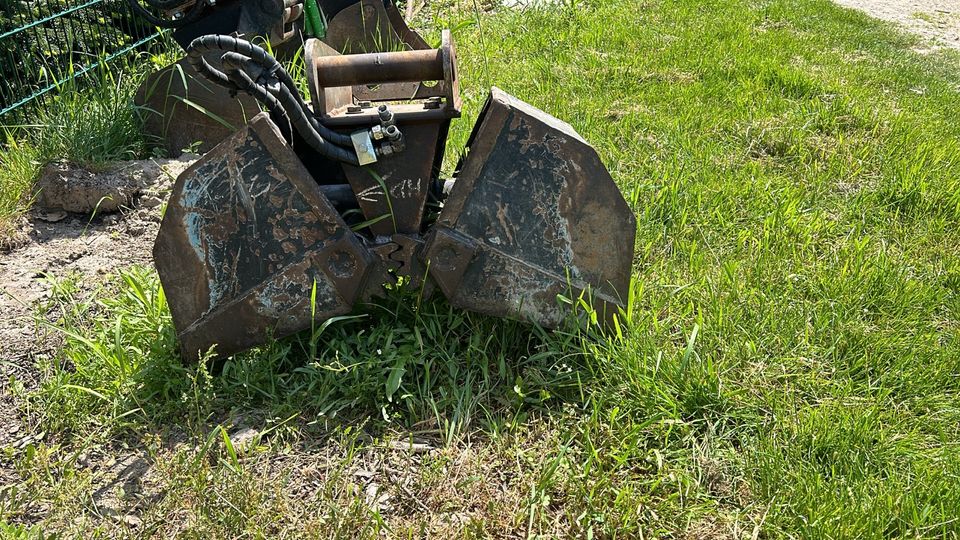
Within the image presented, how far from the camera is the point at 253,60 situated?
2209 mm

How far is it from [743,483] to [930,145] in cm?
285

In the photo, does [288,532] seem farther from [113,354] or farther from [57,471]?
[113,354]

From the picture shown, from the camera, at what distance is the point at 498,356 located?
2.58 metres

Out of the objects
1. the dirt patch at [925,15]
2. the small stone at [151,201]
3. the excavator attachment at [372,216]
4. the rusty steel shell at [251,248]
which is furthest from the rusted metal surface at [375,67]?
the dirt patch at [925,15]

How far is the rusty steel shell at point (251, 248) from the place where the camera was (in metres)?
2.27

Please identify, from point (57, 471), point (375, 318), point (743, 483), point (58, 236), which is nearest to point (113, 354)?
point (57, 471)

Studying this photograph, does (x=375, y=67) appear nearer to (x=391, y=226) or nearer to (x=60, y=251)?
(x=391, y=226)

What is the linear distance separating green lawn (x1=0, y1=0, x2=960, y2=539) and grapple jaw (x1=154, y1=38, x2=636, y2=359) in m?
0.21

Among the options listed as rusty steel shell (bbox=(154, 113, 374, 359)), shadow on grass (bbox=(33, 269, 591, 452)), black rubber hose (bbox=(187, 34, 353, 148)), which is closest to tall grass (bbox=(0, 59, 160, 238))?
shadow on grass (bbox=(33, 269, 591, 452))

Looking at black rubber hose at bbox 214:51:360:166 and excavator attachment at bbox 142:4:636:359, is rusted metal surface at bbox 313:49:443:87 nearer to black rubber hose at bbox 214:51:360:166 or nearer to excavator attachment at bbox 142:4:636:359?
excavator attachment at bbox 142:4:636:359

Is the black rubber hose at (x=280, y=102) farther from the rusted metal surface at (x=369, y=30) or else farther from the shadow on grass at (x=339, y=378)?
the rusted metal surface at (x=369, y=30)

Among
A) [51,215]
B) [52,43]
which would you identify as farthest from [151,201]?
[52,43]

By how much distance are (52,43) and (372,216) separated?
307 centimetres

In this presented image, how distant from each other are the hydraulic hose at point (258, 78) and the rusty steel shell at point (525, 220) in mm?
406
